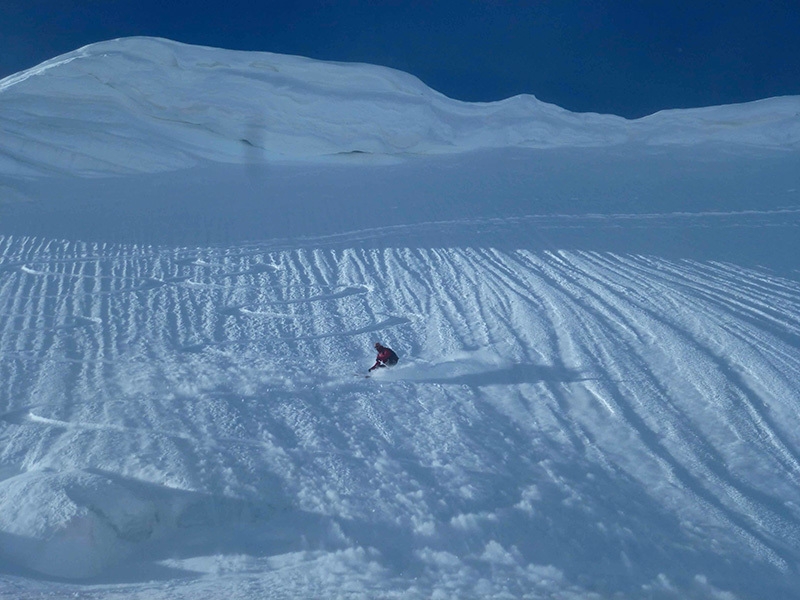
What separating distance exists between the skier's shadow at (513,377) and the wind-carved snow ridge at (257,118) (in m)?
3.92

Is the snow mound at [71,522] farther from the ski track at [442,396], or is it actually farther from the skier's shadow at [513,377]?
the skier's shadow at [513,377]

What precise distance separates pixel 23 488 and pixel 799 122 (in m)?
7.07

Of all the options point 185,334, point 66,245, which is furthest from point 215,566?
point 66,245

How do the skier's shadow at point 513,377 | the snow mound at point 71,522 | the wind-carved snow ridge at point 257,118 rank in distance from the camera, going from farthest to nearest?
the wind-carved snow ridge at point 257,118, the skier's shadow at point 513,377, the snow mound at point 71,522

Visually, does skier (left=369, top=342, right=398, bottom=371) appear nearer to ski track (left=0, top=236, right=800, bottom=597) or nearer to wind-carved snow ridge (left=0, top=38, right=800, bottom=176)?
ski track (left=0, top=236, right=800, bottom=597)

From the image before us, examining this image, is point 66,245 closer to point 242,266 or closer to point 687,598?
point 242,266

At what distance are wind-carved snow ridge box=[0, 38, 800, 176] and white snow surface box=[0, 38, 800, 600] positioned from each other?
0.04m

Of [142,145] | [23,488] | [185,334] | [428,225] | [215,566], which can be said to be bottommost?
[215,566]

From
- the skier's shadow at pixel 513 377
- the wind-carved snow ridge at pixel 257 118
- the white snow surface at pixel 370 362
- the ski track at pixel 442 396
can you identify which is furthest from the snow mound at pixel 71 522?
the wind-carved snow ridge at pixel 257 118

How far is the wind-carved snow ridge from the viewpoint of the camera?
6.37m

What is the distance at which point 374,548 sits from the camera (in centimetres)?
214

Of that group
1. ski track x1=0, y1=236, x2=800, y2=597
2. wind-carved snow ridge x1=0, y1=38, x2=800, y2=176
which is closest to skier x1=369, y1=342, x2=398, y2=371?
ski track x1=0, y1=236, x2=800, y2=597

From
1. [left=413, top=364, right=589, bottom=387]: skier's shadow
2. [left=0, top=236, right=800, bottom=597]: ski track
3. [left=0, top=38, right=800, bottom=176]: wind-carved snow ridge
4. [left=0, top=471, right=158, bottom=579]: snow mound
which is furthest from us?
[left=0, top=38, right=800, bottom=176]: wind-carved snow ridge

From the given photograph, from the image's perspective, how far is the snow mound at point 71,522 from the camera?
202 centimetres
